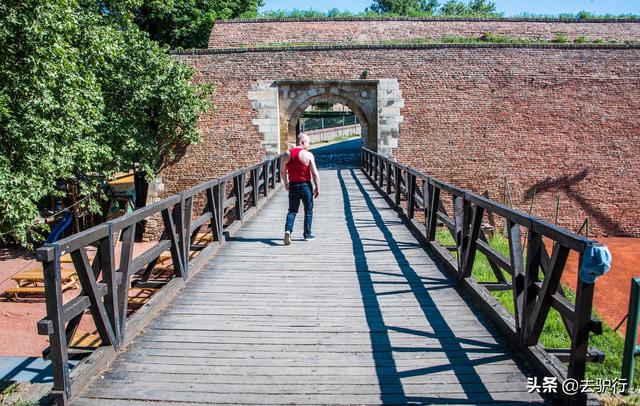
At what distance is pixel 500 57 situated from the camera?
14.8m

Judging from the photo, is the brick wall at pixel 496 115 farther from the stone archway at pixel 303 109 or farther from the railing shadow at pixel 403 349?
the railing shadow at pixel 403 349

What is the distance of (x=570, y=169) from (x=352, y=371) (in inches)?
568

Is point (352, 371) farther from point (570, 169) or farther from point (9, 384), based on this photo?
point (570, 169)

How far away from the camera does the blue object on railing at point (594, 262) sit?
2236 millimetres

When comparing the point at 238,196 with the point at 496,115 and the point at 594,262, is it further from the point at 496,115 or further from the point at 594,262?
the point at 496,115

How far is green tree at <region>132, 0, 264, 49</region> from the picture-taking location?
822 inches

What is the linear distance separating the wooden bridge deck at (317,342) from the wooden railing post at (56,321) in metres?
0.11

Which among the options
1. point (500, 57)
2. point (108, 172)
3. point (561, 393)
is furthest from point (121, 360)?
point (500, 57)

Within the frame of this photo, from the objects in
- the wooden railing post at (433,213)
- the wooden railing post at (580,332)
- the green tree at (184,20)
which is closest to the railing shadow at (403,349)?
the wooden railing post at (580,332)

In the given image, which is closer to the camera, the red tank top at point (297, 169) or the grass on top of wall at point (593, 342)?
the red tank top at point (297, 169)

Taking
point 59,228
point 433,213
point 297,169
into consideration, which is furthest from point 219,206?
point 59,228

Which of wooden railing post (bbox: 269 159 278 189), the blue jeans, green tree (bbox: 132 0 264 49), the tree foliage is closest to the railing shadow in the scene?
the blue jeans

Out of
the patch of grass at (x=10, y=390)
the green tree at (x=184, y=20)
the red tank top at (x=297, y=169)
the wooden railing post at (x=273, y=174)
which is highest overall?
the green tree at (x=184, y=20)

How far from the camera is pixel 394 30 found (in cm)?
1872
